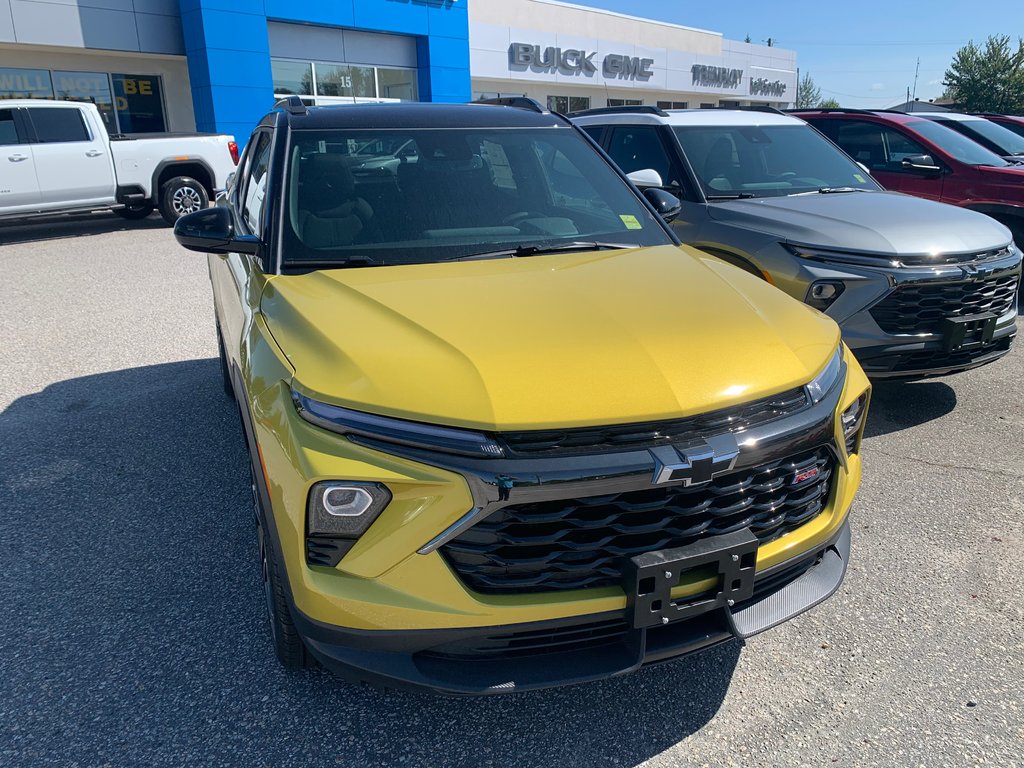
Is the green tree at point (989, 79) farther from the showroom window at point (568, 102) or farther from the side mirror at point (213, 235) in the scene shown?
the side mirror at point (213, 235)

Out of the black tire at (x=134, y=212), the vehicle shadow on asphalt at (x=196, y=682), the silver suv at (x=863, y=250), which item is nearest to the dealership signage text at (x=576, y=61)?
the black tire at (x=134, y=212)

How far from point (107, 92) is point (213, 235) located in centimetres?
1957

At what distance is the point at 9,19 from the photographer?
54.7 ft

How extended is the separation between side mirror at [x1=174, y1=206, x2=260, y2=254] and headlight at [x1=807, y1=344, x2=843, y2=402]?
80.5 inches

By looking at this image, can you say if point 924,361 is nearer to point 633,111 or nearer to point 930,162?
point 633,111

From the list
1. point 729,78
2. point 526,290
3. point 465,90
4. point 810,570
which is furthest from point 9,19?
point 729,78

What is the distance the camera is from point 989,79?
4506cm

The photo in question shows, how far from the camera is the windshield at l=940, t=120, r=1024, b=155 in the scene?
924 centimetres

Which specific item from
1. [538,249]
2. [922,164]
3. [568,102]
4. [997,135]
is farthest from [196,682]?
[568,102]

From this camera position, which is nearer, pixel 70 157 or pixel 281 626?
pixel 281 626

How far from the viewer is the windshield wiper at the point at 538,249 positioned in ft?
9.71

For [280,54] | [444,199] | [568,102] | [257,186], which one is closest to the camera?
[444,199]

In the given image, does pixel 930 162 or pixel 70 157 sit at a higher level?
pixel 70 157

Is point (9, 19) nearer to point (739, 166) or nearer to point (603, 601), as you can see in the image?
point (739, 166)
